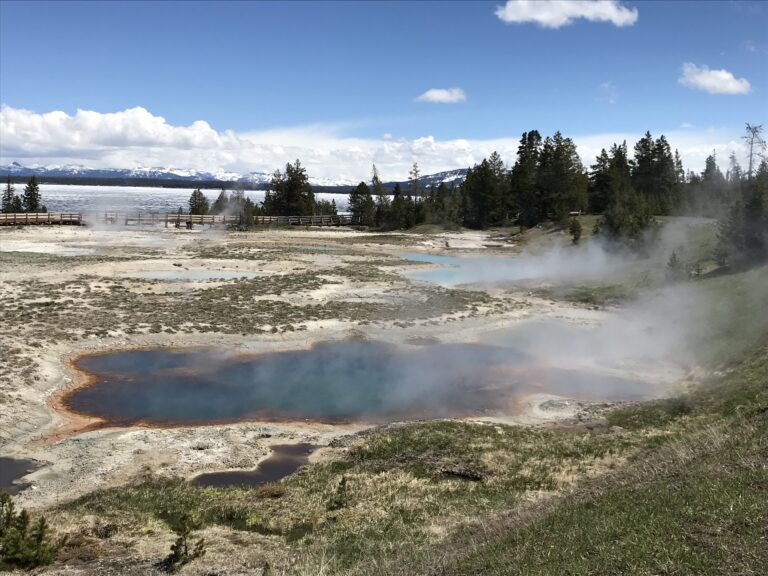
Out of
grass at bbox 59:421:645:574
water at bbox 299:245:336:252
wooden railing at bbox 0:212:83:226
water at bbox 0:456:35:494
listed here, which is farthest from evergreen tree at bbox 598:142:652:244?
wooden railing at bbox 0:212:83:226

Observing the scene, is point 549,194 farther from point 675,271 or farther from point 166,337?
point 166,337

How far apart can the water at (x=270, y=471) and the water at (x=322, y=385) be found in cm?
293

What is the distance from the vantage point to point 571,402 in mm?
23781

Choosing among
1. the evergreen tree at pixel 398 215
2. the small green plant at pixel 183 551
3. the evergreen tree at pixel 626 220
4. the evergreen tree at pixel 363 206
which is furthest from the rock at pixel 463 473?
the evergreen tree at pixel 363 206

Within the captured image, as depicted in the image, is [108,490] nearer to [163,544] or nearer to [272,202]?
[163,544]

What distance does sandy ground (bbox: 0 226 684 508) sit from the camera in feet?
57.8

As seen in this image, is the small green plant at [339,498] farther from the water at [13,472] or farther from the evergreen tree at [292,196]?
the evergreen tree at [292,196]

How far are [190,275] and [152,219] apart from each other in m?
57.0

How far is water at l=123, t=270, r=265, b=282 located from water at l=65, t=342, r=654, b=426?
19.5 m

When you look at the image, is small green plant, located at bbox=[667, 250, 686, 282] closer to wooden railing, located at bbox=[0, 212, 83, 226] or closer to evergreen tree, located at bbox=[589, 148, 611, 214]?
evergreen tree, located at bbox=[589, 148, 611, 214]

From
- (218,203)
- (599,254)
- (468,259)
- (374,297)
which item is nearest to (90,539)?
(374,297)

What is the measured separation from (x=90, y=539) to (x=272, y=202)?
111 metres

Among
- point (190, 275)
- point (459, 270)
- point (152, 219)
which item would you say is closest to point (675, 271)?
point (459, 270)

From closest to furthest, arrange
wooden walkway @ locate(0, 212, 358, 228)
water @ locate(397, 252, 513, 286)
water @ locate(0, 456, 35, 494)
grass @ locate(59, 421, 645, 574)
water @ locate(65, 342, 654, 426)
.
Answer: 1. grass @ locate(59, 421, 645, 574)
2. water @ locate(0, 456, 35, 494)
3. water @ locate(65, 342, 654, 426)
4. water @ locate(397, 252, 513, 286)
5. wooden walkway @ locate(0, 212, 358, 228)
